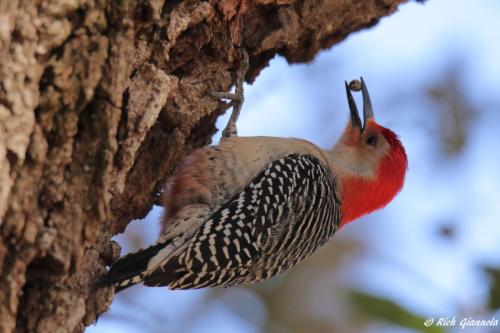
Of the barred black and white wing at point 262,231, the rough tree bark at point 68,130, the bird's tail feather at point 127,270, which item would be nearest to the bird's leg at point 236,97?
the barred black and white wing at point 262,231

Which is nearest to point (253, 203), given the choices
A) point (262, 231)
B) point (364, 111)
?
point (262, 231)

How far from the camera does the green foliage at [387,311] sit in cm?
491

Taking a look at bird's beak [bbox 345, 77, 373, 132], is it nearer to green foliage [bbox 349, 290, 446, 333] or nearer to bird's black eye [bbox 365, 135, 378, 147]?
bird's black eye [bbox 365, 135, 378, 147]

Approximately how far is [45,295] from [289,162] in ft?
7.43

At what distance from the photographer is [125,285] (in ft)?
14.0

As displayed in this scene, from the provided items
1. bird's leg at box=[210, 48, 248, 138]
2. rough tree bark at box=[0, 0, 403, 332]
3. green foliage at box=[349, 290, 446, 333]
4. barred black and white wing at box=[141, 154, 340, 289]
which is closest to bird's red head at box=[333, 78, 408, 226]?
barred black and white wing at box=[141, 154, 340, 289]

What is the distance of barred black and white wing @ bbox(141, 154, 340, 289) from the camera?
15.1 feet

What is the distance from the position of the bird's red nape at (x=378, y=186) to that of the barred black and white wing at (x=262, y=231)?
233 mm

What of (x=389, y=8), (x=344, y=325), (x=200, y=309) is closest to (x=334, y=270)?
(x=344, y=325)

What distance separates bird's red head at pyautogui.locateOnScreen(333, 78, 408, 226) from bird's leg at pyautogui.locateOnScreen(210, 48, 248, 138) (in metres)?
0.95

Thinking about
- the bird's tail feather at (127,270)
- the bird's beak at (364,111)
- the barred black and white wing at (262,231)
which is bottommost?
the bird's tail feather at (127,270)

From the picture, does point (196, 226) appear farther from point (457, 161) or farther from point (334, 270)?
point (334, 270)

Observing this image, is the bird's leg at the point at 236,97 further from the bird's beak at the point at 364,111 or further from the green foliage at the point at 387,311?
the green foliage at the point at 387,311

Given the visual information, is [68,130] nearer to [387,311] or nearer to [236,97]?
[236,97]
